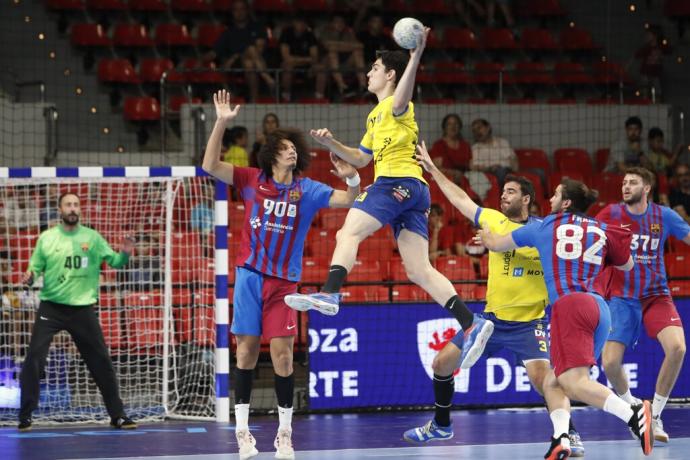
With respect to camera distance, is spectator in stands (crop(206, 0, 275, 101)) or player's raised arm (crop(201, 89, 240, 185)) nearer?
player's raised arm (crop(201, 89, 240, 185))

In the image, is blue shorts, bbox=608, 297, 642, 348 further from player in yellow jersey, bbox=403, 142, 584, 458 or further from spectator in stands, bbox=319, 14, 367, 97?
spectator in stands, bbox=319, 14, 367, 97

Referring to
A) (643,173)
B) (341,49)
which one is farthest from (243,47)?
(643,173)

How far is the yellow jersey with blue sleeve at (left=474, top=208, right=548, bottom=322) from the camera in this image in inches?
345

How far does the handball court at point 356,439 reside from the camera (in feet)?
28.2

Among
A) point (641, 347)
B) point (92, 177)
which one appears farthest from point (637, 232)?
point (92, 177)

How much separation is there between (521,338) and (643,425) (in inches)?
60.4

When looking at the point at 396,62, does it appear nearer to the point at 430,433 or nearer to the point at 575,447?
the point at 430,433

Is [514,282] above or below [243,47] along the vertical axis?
below

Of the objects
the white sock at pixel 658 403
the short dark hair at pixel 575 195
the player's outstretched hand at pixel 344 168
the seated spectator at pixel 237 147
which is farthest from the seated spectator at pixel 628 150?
the player's outstretched hand at pixel 344 168

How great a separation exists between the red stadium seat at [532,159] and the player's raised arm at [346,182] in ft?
25.6

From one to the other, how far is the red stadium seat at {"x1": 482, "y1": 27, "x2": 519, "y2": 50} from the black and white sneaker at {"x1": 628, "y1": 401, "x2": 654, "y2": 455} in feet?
37.1

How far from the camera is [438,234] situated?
44.9 feet

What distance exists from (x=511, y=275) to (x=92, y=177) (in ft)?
13.9

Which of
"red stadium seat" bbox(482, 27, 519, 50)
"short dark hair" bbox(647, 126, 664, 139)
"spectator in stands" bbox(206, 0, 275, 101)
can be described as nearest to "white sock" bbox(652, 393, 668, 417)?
"short dark hair" bbox(647, 126, 664, 139)
